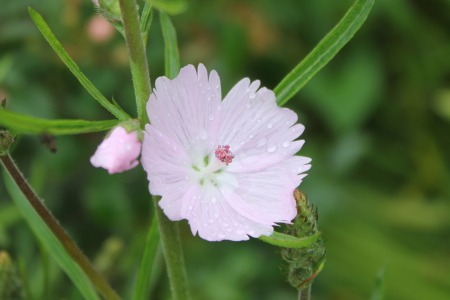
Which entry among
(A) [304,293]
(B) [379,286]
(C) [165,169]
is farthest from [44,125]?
(B) [379,286]

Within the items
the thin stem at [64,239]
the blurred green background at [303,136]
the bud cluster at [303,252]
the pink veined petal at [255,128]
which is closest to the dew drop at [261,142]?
the pink veined petal at [255,128]

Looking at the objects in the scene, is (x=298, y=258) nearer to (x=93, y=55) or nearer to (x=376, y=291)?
(x=376, y=291)

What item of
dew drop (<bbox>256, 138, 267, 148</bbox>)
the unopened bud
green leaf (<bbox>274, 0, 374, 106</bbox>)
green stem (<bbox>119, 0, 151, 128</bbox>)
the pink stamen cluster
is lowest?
the unopened bud

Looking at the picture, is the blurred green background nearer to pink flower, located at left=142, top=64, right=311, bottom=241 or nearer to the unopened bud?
the unopened bud

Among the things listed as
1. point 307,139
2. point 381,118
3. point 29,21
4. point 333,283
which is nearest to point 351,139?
point 307,139

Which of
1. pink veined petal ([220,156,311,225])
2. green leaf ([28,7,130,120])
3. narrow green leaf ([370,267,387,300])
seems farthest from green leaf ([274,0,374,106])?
narrow green leaf ([370,267,387,300])

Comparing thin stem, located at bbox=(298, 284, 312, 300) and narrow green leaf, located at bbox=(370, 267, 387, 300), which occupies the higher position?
narrow green leaf, located at bbox=(370, 267, 387, 300)
